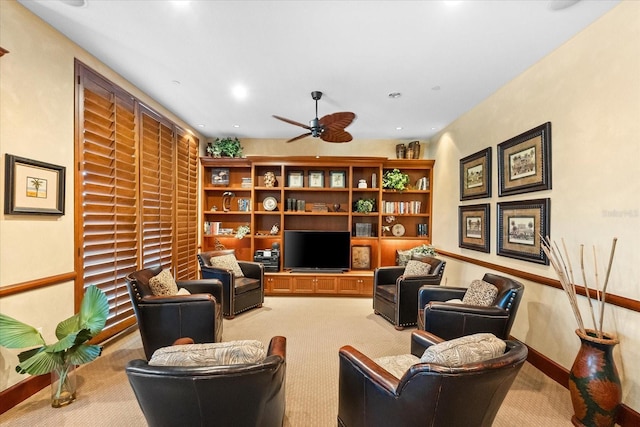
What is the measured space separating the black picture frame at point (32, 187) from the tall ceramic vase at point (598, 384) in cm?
421

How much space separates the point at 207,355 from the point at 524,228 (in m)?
3.19

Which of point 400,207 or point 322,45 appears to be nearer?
point 322,45

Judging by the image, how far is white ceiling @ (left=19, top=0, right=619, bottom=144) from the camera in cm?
221

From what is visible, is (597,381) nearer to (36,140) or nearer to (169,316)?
(169,316)

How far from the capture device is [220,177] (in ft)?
18.9

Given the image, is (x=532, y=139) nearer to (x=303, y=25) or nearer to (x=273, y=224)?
(x=303, y=25)

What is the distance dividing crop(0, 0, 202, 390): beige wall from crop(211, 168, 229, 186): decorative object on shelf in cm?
302

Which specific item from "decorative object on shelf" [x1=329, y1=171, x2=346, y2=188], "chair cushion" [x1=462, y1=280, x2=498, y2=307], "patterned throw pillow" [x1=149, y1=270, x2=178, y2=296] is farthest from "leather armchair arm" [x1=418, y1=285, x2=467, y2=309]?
Answer: "decorative object on shelf" [x1=329, y1=171, x2=346, y2=188]

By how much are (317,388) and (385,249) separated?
3645 mm

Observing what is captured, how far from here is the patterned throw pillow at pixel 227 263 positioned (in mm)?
4364

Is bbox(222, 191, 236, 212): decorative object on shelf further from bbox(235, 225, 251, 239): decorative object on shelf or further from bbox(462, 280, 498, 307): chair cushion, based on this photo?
bbox(462, 280, 498, 307): chair cushion

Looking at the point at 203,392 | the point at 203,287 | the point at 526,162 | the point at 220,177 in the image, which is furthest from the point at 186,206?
the point at 526,162

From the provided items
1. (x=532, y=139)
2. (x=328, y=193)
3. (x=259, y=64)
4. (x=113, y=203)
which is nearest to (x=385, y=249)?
(x=328, y=193)

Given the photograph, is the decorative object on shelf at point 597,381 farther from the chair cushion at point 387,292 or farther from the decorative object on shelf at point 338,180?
the decorative object on shelf at point 338,180
